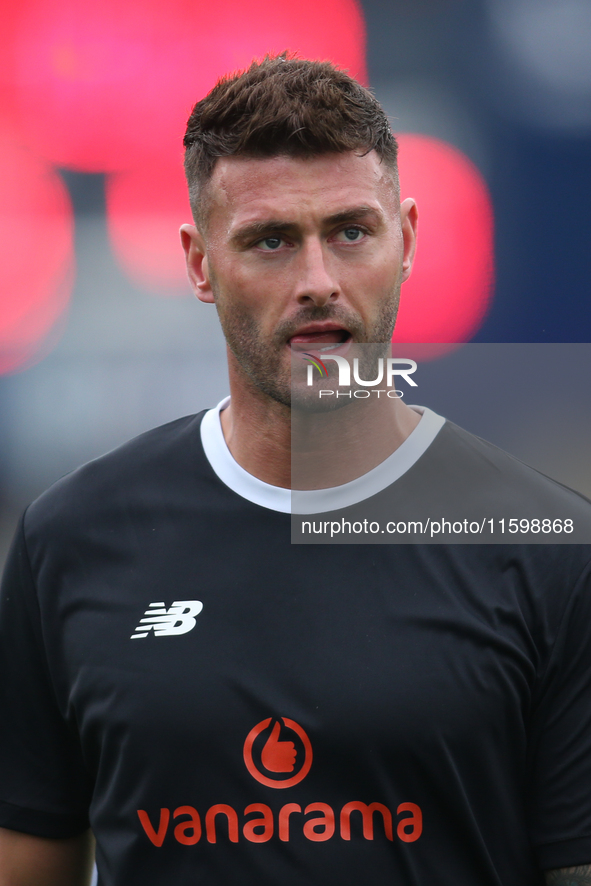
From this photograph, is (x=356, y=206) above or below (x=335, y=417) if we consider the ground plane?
above

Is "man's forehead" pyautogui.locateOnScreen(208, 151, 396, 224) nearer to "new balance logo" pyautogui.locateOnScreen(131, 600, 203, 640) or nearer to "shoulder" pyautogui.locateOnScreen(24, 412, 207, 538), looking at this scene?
"shoulder" pyautogui.locateOnScreen(24, 412, 207, 538)

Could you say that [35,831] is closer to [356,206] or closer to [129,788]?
[129,788]

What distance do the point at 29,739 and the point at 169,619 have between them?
309 mm

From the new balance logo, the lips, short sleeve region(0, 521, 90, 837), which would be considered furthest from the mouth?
short sleeve region(0, 521, 90, 837)

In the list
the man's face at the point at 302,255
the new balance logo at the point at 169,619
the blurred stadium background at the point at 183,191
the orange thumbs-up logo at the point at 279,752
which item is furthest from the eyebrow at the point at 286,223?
the blurred stadium background at the point at 183,191

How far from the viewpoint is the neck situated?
101 centimetres

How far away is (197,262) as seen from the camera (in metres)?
1.12

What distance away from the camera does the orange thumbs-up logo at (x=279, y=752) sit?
0.86 metres

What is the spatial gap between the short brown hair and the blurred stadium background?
787 mm

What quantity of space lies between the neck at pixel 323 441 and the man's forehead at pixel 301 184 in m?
0.24

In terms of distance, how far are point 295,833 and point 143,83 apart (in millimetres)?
1768

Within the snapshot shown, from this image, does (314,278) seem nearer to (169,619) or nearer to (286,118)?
(286,118)

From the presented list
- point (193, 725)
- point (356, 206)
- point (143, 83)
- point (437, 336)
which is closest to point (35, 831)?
point (193, 725)

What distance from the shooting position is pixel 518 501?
975mm
